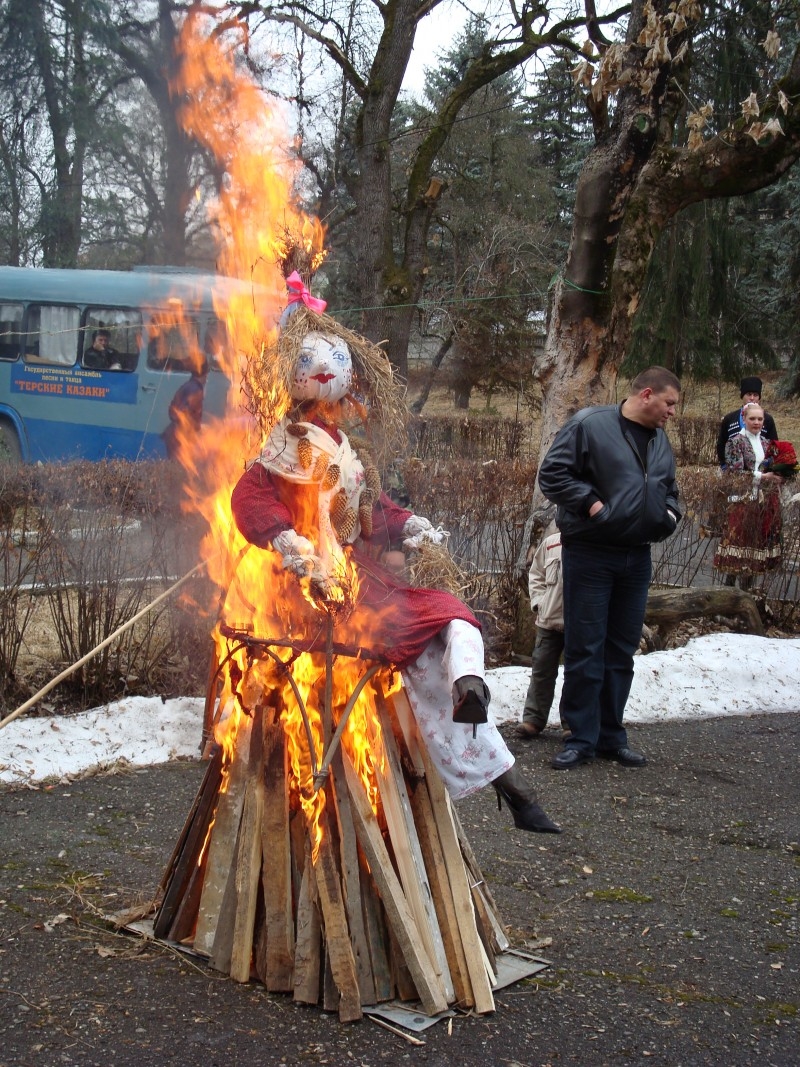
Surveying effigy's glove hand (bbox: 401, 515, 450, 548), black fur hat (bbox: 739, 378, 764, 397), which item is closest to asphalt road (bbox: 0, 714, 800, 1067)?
effigy's glove hand (bbox: 401, 515, 450, 548)

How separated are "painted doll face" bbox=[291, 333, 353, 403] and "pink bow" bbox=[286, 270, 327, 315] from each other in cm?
12

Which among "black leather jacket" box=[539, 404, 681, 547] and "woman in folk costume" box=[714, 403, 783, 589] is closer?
"black leather jacket" box=[539, 404, 681, 547]

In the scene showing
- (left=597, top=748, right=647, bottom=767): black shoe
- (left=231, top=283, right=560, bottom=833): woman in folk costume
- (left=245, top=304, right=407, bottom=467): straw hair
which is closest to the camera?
(left=231, top=283, right=560, bottom=833): woman in folk costume

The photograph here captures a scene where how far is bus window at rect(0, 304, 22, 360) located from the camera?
50.4ft

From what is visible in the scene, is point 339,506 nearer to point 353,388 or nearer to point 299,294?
point 353,388

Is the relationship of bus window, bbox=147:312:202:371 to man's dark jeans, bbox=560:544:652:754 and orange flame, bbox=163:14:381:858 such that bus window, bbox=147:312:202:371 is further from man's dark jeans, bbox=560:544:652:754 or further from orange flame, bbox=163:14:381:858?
orange flame, bbox=163:14:381:858

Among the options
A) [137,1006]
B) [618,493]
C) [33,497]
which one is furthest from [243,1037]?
[33,497]

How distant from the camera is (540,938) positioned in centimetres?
382

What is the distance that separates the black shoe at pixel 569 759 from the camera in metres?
5.77

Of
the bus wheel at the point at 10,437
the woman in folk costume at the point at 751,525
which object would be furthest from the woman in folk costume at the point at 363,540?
the bus wheel at the point at 10,437

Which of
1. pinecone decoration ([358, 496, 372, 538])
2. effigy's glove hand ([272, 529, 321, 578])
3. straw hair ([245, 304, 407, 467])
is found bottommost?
effigy's glove hand ([272, 529, 321, 578])

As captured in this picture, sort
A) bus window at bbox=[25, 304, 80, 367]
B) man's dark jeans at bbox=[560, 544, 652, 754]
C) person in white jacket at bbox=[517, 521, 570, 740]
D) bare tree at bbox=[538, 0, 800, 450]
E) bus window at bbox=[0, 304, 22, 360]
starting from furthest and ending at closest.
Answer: bus window at bbox=[0, 304, 22, 360]
bus window at bbox=[25, 304, 80, 367]
bare tree at bbox=[538, 0, 800, 450]
person in white jacket at bbox=[517, 521, 570, 740]
man's dark jeans at bbox=[560, 544, 652, 754]

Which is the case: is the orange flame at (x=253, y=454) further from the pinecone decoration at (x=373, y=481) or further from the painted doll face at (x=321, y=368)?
the pinecone decoration at (x=373, y=481)

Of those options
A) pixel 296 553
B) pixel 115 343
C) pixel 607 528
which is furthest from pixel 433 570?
pixel 115 343
